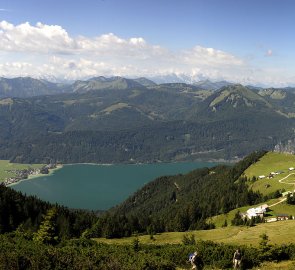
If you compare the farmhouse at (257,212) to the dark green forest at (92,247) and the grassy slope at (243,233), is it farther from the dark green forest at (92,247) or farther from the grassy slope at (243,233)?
the dark green forest at (92,247)

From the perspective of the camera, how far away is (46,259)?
3825 centimetres

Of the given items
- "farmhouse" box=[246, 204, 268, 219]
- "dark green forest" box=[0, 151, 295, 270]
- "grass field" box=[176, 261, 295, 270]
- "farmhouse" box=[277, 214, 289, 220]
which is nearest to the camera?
"dark green forest" box=[0, 151, 295, 270]

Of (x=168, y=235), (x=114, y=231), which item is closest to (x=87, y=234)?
(x=114, y=231)

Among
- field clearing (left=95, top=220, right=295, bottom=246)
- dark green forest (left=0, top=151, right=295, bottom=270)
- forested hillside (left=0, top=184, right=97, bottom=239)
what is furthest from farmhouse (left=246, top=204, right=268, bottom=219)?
forested hillside (left=0, top=184, right=97, bottom=239)

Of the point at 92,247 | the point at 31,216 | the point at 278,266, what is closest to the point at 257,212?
the point at 31,216

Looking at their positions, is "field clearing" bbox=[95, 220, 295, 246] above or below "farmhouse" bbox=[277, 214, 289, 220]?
above

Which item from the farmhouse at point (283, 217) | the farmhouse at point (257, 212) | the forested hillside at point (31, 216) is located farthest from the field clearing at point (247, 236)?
the farmhouse at point (257, 212)

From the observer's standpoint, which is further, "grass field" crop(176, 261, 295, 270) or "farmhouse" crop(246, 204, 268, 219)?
"farmhouse" crop(246, 204, 268, 219)

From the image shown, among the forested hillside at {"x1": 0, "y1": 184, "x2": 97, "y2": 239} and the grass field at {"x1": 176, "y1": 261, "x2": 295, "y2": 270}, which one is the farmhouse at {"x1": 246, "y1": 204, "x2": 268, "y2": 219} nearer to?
the forested hillside at {"x1": 0, "y1": 184, "x2": 97, "y2": 239}

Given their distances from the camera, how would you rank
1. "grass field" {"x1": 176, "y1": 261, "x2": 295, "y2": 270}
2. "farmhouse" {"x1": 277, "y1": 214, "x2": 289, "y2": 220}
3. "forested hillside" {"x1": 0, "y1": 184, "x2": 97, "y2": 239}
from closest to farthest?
1. "grass field" {"x1": 176, "y1": 261, "x2": 295, "y2": 270}
2. "forested hillside" {"x1": 0, "y1": 184, "x2": 97, "y2": 239}
3. "farmhouse" {"x1": 277, "y1": 214, "x2": 289, "y2": 220}

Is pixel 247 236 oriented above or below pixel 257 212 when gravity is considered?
above

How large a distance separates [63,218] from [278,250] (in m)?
90.5

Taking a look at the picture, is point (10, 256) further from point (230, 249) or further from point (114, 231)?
point (114, 231)

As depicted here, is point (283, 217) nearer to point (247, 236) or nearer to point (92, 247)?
point (247, 236)
